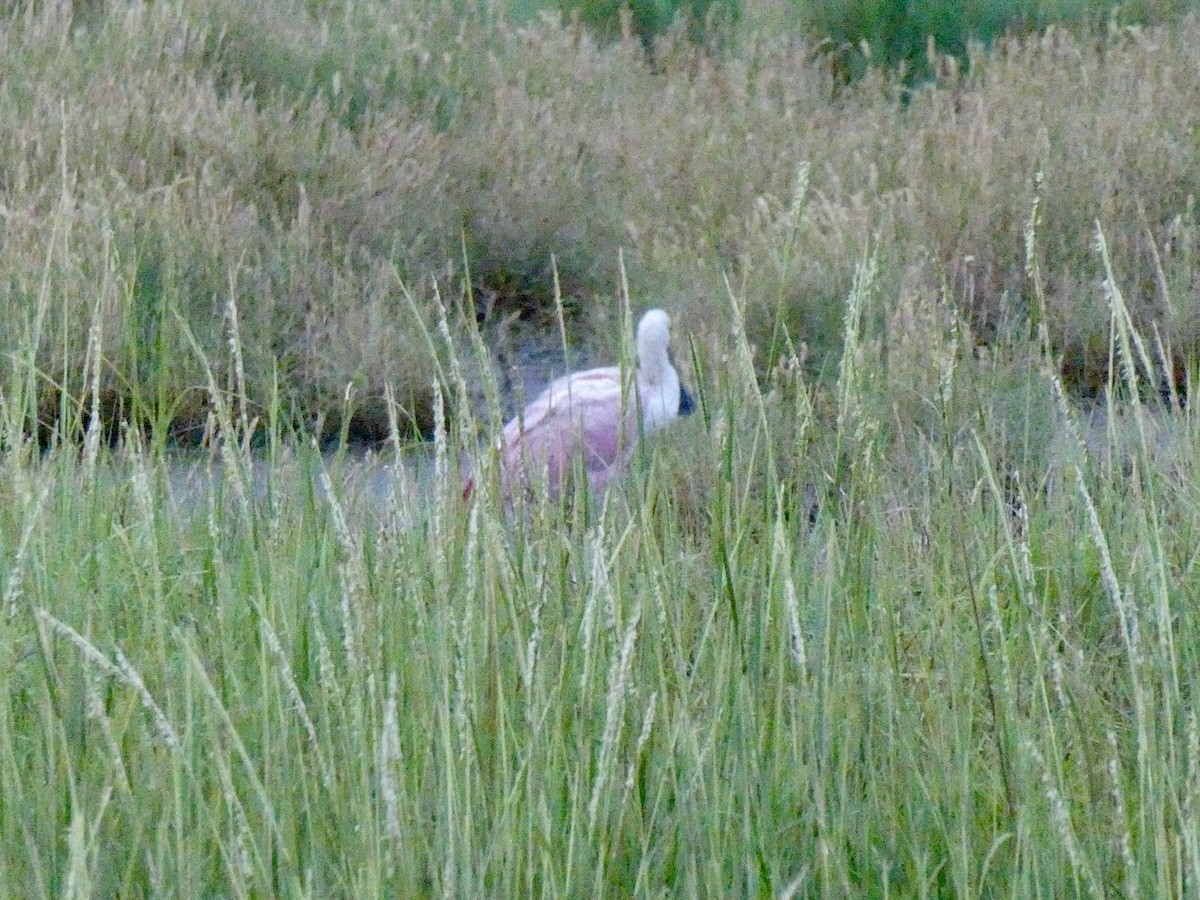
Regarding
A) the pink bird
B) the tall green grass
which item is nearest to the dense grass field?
the tall green grass

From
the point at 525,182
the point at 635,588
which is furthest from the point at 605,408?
the point at 525,182

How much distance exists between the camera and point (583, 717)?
1.73m

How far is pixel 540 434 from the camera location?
3.83 m

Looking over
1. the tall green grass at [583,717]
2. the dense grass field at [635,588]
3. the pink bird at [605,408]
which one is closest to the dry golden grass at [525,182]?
the dense grass field at [635,588]

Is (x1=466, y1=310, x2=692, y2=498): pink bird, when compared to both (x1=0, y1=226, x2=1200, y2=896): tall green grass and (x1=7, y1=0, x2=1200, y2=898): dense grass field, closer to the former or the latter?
(x1=7, y1=0, x2=1200, y2=898): dense grass field

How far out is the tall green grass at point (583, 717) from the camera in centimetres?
161

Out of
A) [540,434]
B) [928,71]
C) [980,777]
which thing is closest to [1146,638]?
[980,777]

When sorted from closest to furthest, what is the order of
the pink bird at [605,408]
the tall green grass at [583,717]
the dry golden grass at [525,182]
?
1. the tall green grass at [583,717]
2. the pink bird at [605,408]
3. the dry golden grass at [525,182]

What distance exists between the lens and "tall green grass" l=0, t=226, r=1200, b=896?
1.61 metres

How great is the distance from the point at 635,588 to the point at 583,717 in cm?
63

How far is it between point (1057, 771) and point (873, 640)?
374 mm

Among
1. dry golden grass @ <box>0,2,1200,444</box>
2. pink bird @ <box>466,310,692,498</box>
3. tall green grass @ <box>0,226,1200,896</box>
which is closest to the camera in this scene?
tall green grass @ <box>0,226,1200,896</box>

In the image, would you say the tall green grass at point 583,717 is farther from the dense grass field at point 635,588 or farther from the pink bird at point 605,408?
the pink bird at point 605,408

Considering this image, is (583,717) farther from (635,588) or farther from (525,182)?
(525,182)
